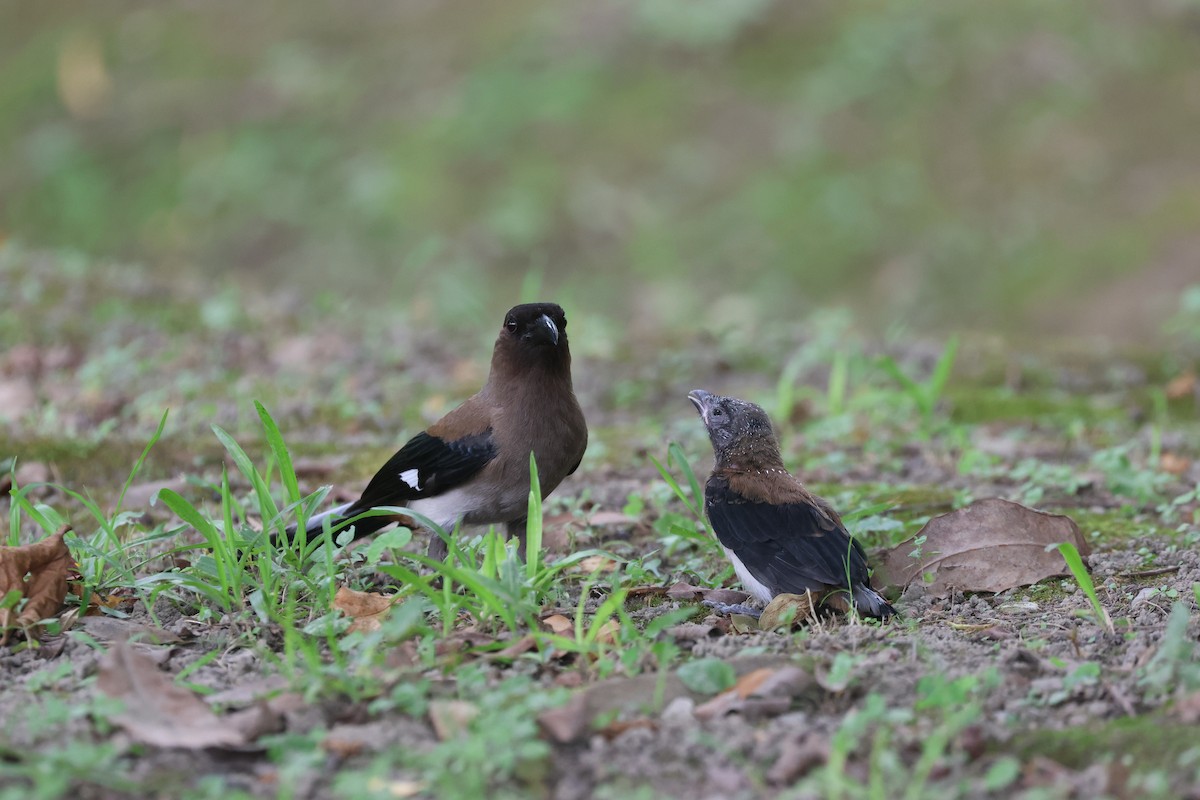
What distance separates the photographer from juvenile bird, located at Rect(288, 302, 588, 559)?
4609mm

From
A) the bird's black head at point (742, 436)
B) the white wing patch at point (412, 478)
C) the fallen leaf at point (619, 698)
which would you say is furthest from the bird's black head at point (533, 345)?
the fallen leaf at point (619, 698)

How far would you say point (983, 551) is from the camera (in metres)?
4.19

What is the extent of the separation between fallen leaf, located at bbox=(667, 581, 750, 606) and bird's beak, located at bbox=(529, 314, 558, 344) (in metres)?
1.04

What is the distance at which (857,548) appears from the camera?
4039 millimetres

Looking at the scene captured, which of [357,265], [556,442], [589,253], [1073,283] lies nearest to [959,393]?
[556,442]

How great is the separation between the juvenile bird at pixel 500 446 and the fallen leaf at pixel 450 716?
1.54 meters

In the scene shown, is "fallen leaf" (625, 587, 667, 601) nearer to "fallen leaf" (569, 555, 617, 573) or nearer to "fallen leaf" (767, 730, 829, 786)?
"fallen leaf" (569, 555, 617, 573)

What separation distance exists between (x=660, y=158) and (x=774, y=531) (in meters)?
9.64

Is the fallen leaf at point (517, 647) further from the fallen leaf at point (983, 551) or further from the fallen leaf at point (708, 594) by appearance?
the fallen leaf at point (983, 551)

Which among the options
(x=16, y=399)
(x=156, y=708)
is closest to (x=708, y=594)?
(x=156, y=708)

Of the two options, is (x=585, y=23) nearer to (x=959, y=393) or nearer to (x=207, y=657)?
(x=959, y=393)

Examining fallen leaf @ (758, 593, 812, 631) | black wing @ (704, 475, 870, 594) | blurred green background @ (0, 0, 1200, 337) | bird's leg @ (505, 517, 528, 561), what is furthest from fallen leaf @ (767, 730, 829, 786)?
blurred green background @ (0, 0, 1200, 337)

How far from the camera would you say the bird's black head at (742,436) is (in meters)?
4.55

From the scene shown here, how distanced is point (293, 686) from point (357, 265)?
1053 centimetres
